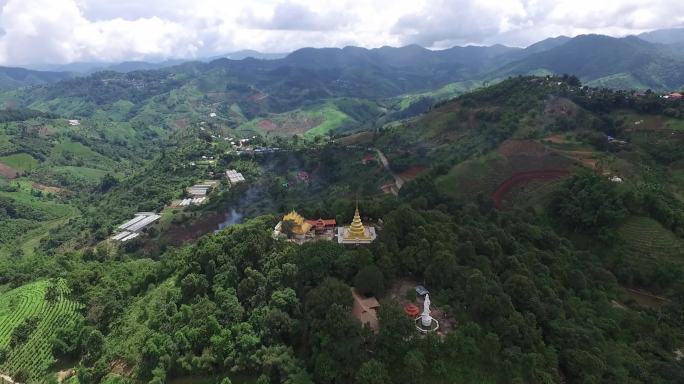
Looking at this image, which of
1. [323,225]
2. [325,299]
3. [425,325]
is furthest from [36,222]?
[425,325]

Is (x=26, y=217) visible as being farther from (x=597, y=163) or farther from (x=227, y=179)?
(x=597, y=163)

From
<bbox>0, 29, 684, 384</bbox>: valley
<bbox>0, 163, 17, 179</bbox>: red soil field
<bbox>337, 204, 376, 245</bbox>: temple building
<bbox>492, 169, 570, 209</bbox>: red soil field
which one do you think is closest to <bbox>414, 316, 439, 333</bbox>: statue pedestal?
<bbox>0, 29, 684, 384</bbox>: valley

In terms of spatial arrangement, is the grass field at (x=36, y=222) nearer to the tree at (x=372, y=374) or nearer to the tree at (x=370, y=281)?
the tree at (x=370, y=281)

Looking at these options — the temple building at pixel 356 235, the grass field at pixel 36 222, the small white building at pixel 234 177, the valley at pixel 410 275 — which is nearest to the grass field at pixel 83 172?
the grass field at pixel 36 222

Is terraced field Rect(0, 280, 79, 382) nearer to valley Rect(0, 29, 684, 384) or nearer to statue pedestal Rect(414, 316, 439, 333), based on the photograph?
valley Rect(0, 29, 684, 384)

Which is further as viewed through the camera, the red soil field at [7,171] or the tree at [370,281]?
the red soil field at [7,171]

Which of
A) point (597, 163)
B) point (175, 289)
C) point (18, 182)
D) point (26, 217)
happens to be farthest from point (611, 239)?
point (18, 182)

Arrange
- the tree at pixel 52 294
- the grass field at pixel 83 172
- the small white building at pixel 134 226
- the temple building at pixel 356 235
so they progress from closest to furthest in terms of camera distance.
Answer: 1. the temple building at pixel 356 235
2. the tree at pixel 52 294
3. the small white building at pixel 134 226
4. the grass field at pixel 83 172
